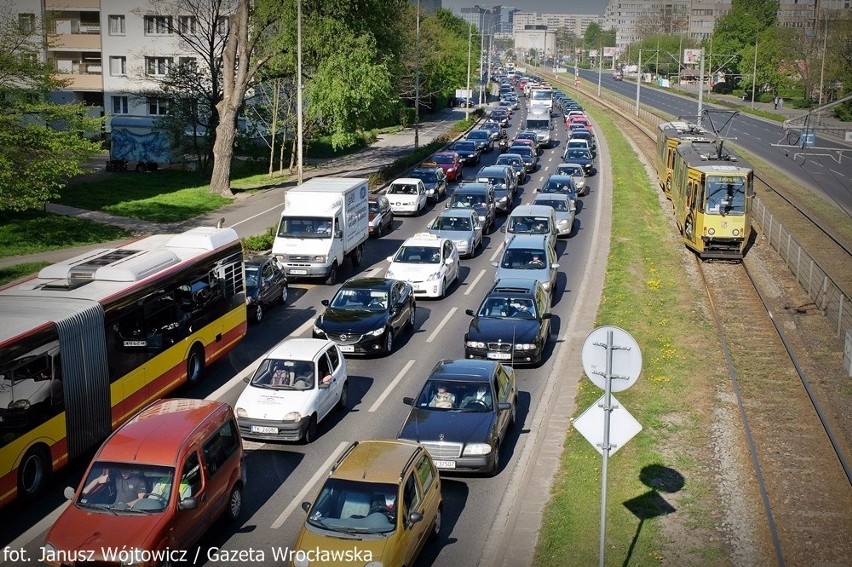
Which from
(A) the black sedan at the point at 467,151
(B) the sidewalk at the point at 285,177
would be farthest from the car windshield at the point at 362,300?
(A) the black sedan at the point at 467,151

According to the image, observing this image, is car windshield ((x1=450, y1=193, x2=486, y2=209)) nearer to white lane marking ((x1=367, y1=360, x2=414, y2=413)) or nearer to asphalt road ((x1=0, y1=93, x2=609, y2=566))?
asphalt road ((x1=0, y1=93, x2=609, y2=566))

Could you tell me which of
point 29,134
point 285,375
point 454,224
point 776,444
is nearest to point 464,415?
point 285,375

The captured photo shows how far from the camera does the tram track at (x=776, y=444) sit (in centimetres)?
1452

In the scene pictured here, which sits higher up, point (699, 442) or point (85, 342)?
point (85, 342)

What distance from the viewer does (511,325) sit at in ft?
76.9

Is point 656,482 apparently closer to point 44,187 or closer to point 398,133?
point 44,187

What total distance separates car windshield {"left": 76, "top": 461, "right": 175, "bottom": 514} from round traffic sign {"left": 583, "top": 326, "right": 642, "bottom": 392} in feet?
19.2

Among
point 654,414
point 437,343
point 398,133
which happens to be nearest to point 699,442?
point 654,414

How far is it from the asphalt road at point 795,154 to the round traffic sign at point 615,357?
36803 mm

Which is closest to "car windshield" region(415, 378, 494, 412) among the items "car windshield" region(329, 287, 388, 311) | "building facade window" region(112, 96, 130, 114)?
"car windshield" region(329, 287, 388, 311)

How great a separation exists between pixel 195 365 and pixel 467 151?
43.1 m

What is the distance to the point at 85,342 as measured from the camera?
17328mm

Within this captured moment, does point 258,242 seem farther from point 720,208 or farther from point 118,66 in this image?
point 118,66

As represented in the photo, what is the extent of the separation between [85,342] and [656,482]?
10.1 meters
